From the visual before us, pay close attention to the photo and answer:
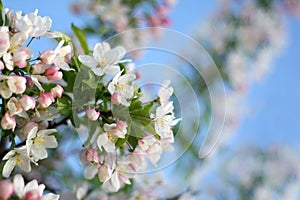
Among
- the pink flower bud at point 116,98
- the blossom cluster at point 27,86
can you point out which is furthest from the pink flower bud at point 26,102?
the pink flower bud at point 116,98

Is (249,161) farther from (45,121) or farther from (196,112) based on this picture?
(45,121)

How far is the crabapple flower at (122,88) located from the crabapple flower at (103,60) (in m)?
0.01

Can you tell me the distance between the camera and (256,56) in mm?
2367

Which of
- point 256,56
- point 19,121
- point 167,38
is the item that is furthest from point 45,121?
point 256,56

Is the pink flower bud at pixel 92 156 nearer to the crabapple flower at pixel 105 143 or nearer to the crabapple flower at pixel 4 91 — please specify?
the crabapple flower at pixel 105 143

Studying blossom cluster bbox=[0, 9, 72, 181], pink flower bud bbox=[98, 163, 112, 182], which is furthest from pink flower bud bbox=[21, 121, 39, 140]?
pink flower bud bbox=[98, 163, 112, 182]

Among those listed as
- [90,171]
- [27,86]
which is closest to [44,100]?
[27,86]

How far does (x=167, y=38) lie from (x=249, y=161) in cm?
174

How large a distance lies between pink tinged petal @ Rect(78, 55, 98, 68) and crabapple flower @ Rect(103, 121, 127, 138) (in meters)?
0.08

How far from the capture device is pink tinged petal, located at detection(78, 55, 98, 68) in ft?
2.26

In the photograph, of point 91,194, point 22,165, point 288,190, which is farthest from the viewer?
point 288,190

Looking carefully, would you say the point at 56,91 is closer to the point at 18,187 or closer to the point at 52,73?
the point at 52,73

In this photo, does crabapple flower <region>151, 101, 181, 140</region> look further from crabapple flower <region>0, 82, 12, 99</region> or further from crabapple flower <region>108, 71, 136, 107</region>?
crabapple flower <region>0, 82, 12, 99</region>

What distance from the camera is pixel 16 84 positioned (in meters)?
0.60
